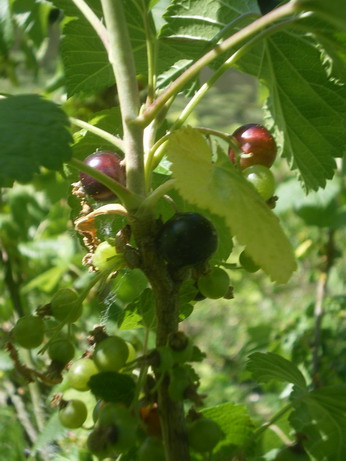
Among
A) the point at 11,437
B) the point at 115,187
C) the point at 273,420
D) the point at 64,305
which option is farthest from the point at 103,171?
the point at 11,437

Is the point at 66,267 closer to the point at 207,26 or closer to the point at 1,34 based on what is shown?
the point at 1,34

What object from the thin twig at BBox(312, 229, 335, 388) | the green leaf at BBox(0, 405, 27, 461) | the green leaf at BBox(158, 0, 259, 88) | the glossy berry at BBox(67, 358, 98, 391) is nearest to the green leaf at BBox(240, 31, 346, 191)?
the green leaf at BBox(158, 0, 259, 88)

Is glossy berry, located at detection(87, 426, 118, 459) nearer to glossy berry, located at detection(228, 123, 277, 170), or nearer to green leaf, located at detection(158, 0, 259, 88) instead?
glossy berry, located at detection(228, 123, 277, 170)

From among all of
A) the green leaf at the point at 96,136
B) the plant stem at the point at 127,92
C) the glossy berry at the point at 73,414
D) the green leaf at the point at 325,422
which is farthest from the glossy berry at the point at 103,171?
the green leaf at the point at 325,422

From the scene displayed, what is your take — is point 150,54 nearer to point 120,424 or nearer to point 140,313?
point 140,313

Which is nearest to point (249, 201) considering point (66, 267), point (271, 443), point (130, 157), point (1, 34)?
point (130, 157)

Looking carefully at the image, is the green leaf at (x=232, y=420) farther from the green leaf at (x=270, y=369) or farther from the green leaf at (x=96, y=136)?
the green leaf at (x=96, y=136)
